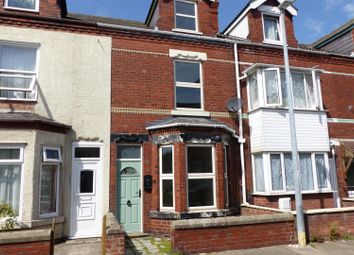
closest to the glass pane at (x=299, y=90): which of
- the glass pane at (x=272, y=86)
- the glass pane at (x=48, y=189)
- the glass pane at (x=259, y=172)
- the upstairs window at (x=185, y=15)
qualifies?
the glass pane at (x=272, y=86)

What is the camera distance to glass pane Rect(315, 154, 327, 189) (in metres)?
11.3

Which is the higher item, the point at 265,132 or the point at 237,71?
the point at 237,71

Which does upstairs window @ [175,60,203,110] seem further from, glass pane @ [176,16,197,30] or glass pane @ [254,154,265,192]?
glass pane @ [254,154,265,192]

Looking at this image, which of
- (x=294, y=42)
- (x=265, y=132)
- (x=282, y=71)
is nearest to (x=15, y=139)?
(x=265, y=132)

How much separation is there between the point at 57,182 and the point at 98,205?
1406 mm

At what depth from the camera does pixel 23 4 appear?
10328 mm

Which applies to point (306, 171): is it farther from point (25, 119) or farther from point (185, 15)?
point (25, 119)

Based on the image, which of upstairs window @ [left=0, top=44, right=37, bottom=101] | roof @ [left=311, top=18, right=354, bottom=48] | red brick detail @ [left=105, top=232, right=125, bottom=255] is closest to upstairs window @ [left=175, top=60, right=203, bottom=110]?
upstairs window @ [left=0, top=44, right=37, bottom=101]

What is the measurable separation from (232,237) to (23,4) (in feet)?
32.0

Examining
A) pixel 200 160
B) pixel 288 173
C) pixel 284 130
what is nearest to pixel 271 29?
pixel 284 130

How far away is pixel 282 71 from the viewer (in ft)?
37.9

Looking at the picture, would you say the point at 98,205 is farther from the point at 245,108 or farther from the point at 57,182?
the point at 245,108

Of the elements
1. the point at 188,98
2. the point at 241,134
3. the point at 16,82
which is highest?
the point at 16,82

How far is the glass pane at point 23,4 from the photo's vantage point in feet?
33.4
